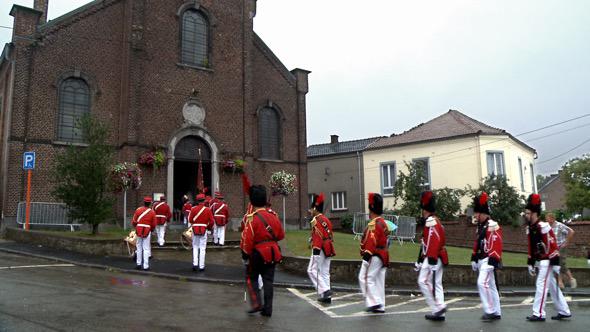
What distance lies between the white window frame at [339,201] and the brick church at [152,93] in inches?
379

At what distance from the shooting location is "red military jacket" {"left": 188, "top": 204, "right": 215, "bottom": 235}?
46.4ft

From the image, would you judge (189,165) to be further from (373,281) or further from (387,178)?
(373,281)

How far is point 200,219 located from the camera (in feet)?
46.7

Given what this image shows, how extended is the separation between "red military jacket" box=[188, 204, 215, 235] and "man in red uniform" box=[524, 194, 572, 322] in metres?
8.21

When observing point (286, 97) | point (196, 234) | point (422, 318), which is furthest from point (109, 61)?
point (422, 318)

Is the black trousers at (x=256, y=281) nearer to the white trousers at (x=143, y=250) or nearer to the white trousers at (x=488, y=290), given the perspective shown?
the white trousers at (x=488, y=290)

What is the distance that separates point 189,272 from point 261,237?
6090 mm

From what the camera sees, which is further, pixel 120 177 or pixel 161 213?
pixel 120 177

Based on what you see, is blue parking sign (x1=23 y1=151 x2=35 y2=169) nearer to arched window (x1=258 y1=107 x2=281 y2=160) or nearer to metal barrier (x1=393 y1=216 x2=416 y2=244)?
arched window (x1=258 y1=107 x2=281 y2=160)

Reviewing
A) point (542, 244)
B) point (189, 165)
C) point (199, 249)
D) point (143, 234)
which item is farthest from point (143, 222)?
point (189, 165)

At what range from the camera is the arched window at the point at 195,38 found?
25.4 metres

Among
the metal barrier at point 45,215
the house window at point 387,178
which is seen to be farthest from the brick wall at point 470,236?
the metal barrier at point 45,215

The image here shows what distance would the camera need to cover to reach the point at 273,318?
8.09m

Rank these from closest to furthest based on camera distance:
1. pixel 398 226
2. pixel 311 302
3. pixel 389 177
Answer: pixel 311 302, pixel 398 226, pixel 389 177
